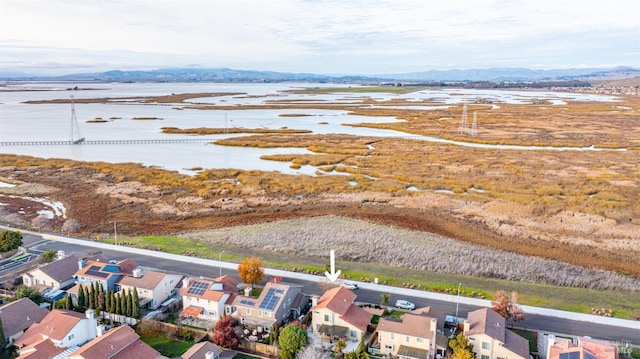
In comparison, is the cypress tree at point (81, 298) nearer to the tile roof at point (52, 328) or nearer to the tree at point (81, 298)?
the tree at point (81, 298)

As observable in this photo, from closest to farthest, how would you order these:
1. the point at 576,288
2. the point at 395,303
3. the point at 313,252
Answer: the point at 395,303 < the point at 576,288 < the point at 313,252

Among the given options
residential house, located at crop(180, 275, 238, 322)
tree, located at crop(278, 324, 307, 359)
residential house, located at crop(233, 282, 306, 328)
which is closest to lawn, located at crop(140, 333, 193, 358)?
residential house, located at crop(180, 275, 238, 322)

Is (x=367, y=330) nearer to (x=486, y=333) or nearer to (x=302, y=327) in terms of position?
(x=302, y=327)

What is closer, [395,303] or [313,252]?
[395,303]

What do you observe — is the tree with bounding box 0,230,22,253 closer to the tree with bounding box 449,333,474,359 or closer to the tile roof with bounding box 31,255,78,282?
the tile roof with bounding box 31,255,78,282

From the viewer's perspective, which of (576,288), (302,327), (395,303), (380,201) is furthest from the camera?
(380,201)

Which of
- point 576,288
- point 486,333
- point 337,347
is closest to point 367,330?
point 337,347

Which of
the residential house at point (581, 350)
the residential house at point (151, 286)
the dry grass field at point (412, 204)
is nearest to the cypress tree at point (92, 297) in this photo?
the residential house at point (151, 286)
